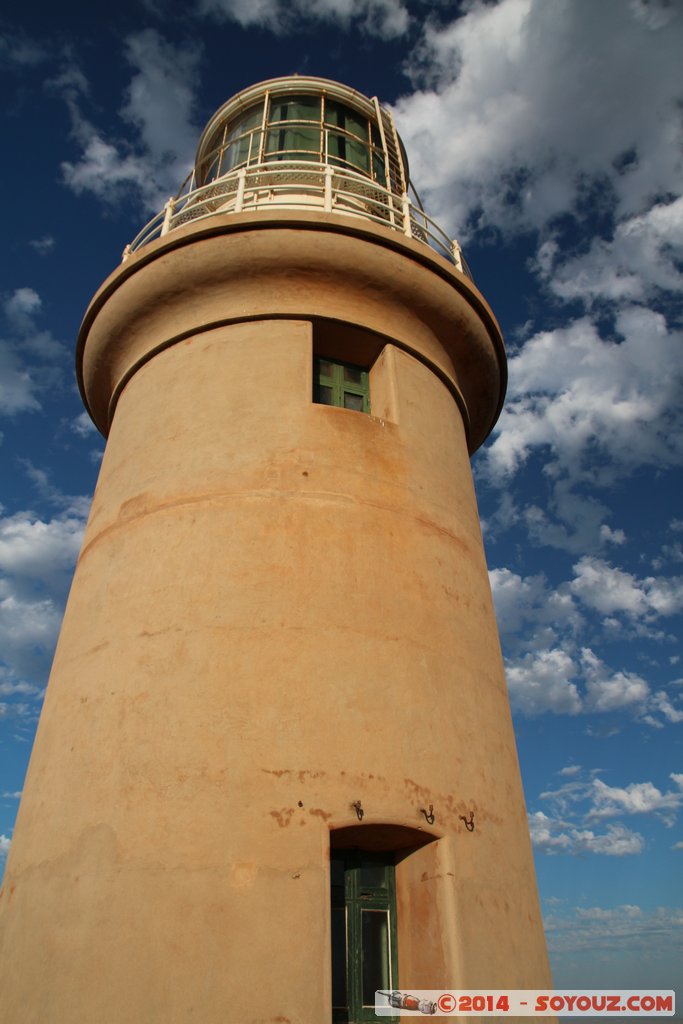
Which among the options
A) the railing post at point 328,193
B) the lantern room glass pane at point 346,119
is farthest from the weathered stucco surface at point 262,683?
the lantern room glass pane at point 346,119

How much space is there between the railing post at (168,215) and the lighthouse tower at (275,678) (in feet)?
2.02

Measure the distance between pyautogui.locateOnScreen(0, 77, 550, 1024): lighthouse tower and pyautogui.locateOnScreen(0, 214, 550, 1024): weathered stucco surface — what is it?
3 centimetres

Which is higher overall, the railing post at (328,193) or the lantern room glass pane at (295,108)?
the lantern room glass pane at (295,108)

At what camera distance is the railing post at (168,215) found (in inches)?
410

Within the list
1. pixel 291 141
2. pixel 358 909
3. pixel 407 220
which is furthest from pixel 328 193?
pixel 358 909

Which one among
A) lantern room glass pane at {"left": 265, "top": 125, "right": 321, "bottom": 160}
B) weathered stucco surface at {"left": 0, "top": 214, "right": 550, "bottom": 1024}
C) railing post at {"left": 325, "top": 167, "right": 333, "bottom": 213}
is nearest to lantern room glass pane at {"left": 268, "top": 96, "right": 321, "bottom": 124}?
lantern room glass pane at {"left": 265, "top": 125, "right": 321, "bottom": 160}

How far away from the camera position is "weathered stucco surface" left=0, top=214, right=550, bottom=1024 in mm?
5668

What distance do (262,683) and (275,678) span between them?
0.39ft

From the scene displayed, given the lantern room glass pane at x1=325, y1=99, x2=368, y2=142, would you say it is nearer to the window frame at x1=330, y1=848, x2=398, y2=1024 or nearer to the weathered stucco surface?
the weathered stucco surface

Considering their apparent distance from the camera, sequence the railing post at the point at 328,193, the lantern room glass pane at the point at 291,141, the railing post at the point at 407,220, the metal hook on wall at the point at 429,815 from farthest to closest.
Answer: the lantern room glass pane at the point at 291,141 < the railing post at the point at 407,220 < the railing post at the point at 328,193 < the metal hook on wall at the point at 429,815

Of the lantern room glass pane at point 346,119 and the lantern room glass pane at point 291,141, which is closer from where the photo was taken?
the lantern room glass pane at point 291,141

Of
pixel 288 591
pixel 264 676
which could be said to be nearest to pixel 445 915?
pixel 264 676

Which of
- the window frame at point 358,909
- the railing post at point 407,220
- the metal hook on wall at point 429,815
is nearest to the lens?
the window frame at point 358,909

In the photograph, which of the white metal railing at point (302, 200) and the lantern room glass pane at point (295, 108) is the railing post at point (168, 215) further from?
the lantern room glass pane at point (295, 108)
